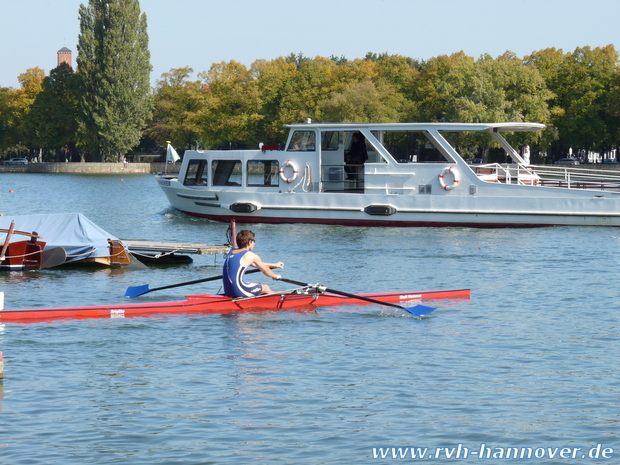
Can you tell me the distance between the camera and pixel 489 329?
54.6 ft

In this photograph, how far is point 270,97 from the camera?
105m

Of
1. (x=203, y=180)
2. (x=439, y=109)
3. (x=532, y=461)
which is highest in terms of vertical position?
(x=439, y=109)

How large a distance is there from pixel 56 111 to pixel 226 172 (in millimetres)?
84152

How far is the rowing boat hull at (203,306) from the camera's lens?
54.7 feet

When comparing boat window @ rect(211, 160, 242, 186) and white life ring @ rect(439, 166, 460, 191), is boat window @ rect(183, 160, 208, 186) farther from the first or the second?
white life ring @ rect(439, 166, 460, 191)

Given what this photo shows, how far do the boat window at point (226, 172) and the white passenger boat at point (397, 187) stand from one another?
0.04 meters

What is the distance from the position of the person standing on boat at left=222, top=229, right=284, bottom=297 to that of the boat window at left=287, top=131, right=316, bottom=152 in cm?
1913

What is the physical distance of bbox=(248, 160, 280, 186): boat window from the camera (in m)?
36.7

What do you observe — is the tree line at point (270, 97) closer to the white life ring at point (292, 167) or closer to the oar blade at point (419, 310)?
the white life ring at point (292, 167)

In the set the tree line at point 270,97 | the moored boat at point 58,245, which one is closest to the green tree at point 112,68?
the tree line at point 270,97

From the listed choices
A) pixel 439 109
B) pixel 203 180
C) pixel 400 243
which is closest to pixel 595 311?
pixel 400 243

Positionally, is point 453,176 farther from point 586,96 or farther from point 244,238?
point 586,96

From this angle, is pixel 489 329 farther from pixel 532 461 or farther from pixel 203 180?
pixel 203 180

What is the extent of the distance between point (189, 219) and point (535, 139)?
47.1 m
